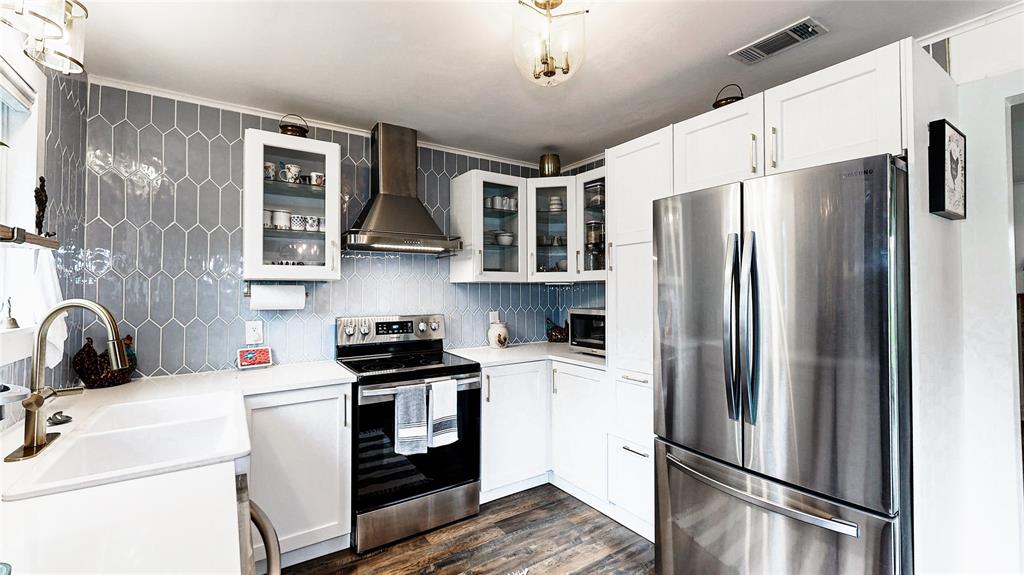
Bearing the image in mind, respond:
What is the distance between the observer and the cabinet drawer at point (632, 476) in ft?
7.77

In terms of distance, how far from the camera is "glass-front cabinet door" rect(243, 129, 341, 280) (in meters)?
2.42

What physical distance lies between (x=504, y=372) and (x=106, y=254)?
2.23 meters

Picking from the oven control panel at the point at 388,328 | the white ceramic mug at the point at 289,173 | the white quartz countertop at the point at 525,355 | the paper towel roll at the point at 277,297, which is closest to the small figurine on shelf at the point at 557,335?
the white quartz countertop at the point at 525,355

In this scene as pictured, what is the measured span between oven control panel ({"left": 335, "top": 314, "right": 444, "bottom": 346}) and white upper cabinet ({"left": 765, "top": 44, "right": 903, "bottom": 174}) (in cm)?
227

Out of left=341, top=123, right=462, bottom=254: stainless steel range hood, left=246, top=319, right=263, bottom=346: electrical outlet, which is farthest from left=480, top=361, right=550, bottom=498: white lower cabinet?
left=246, top=319, right=263, bottom=346: electrical outlet

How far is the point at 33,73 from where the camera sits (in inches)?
57.9

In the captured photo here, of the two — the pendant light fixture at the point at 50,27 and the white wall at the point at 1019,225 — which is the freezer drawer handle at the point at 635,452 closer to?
the pendant light fixture at the point at 50,27

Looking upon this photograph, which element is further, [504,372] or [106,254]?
[504,372]

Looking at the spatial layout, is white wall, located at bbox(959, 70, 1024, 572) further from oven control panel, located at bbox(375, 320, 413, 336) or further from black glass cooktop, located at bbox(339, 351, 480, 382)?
oven control panel, located at bbox(375, 320, 413, 336)

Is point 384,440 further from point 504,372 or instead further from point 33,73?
point 33,73

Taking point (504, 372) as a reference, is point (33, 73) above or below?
above

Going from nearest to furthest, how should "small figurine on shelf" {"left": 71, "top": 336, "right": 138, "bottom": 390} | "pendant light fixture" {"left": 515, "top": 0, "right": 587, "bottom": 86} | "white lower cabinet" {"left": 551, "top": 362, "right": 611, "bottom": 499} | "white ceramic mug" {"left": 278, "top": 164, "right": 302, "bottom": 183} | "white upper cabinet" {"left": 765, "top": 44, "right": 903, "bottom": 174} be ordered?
"pendant light fixture" {"left": 515, "top": 0, "right": 587, "bottom": 86} → "white upper cabinet" {"left": 765, "top": 44, "right": 903, "bottom": 174} → "small figurine on shelf" {"left": 71, "top": 336, "right": 138, "bottom": 390} → "white ceramic mug" {"left": 278, "top": 164, "right": 302, "bottom": 183} → "white lower cabinet" {"left": 551, "top": 362, "right": 611, "bottom": 499}

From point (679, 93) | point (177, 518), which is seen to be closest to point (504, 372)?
point (679, 93)

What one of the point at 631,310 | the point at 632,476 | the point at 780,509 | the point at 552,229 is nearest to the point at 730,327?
the point at 780,509
